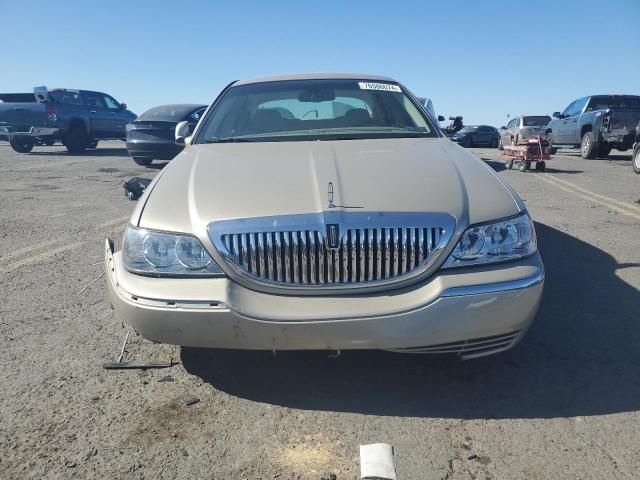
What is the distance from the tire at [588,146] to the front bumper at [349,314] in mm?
14941

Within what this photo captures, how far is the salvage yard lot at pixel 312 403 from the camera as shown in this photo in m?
1.95

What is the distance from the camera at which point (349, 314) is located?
2082mm

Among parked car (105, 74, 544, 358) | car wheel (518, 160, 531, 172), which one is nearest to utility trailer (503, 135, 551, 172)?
car wheel (518, 160, 531, 172)

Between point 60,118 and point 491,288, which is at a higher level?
point 60,118

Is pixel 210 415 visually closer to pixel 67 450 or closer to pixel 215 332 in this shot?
pixel 215 332

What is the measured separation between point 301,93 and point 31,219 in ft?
14.1

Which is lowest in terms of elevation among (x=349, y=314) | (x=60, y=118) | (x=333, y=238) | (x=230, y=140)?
(x=349, y=314)

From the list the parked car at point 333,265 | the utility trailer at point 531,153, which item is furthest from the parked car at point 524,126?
the parked car at point 333,265

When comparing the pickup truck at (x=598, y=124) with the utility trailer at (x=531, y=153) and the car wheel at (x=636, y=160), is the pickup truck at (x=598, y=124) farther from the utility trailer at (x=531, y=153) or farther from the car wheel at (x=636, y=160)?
the car wheel at (x=636, y=160)

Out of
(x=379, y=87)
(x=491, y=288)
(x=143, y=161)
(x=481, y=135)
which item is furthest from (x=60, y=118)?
(x=481, y=135)

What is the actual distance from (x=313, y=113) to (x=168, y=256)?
1967 millimetres

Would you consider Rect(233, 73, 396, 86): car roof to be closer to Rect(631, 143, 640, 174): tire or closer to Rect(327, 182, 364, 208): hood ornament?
Rect(327, 182, 364, 208): hood ornament

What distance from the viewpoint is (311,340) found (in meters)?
2.10

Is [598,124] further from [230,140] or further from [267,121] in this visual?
[230,140]
